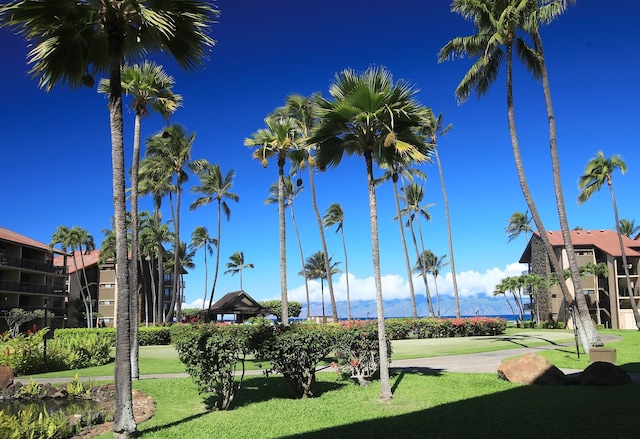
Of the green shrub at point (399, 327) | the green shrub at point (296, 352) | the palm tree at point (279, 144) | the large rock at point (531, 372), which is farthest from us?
the green shrub at point (399, 327)

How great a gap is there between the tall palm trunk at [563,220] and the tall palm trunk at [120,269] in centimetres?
1619

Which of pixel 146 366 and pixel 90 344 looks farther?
pixel 90 344

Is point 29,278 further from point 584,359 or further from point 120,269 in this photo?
point 584,359

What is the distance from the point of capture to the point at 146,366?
19.0m

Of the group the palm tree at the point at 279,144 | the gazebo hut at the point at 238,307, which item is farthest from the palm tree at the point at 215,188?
the palm tree at the point at 279,144

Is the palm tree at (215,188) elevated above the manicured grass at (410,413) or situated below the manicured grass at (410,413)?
above

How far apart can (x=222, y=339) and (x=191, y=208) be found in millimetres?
45491

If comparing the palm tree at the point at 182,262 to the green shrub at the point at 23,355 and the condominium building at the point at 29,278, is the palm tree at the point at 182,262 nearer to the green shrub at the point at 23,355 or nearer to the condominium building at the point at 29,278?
the condominium building at the point at 29,278

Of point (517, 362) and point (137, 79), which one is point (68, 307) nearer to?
point (137, 79)

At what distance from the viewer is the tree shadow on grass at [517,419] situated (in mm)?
7254

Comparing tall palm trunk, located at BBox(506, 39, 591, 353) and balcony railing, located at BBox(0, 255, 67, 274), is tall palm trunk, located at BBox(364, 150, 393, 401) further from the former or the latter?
balcony railing, located at BBox(0, 255, 67, 274)

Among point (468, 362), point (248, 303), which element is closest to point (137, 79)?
point (468, 362)

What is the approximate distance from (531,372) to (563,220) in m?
9.17

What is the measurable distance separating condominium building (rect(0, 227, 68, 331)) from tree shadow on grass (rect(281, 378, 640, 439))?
3927cm
